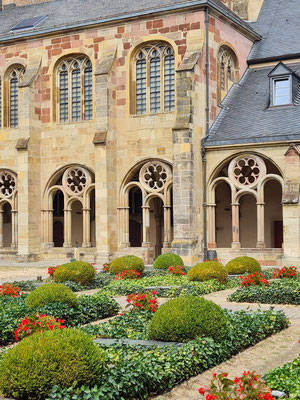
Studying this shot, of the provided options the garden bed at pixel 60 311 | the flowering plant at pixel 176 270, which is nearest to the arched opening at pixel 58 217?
the flowering plant at pixel 176 270

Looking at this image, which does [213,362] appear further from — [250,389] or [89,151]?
[89,151]

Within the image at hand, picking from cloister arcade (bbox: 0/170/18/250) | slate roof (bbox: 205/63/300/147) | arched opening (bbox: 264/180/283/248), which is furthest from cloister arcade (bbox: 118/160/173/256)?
cloister arcade (bbox: 0/170/18/250)

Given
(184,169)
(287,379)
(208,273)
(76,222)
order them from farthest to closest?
(76,222) → (184,169) → (208,273) → (287,379)

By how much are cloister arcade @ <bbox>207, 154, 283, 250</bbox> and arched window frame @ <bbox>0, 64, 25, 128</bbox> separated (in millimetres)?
10311

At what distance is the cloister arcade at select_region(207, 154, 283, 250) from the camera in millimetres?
26484

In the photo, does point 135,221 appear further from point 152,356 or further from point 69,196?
point 152,356

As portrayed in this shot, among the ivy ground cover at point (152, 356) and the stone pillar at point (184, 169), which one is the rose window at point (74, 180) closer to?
the stone pillar at point (184, 169)

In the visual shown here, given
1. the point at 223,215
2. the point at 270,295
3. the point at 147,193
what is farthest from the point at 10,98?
the point at 270,295

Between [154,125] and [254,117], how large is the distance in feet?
13.7

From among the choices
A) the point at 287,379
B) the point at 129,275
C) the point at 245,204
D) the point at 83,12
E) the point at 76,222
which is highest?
the point at 83,12

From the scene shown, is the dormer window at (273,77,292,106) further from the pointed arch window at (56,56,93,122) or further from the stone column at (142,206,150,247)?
the pointed arch window at (56,56,93,122)

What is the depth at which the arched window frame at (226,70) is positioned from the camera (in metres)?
29.1

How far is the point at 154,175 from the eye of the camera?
29188 mm

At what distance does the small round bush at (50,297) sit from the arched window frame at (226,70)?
57.7 ft
